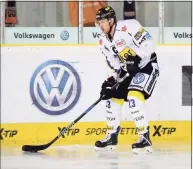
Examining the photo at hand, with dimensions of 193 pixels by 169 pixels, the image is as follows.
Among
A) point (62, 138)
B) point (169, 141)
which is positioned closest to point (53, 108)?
point (62, 138)

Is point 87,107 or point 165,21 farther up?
point 165,21

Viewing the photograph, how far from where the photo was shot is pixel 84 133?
21.5 ft

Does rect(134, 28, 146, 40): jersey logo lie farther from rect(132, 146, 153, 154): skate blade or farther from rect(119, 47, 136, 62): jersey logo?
rect(132, 146, 153, 154): skate blade

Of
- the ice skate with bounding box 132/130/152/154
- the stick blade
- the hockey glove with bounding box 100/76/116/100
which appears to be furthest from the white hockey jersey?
the stick blade

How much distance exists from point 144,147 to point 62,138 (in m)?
1.06

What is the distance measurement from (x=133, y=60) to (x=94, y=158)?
0.84 metres

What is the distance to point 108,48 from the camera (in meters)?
5.84

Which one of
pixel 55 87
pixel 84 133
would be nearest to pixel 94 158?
pixel 84 133

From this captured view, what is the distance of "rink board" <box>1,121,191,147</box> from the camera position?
21.4 ft

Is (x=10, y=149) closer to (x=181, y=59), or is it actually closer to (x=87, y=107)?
(x=87, y=107)

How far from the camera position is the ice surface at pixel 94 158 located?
5000 mm

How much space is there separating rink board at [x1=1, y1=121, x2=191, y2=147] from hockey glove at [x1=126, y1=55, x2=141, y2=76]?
104 centimetres

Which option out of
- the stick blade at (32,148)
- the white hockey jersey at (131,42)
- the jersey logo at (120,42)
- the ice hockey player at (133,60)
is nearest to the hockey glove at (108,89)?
the ice hockey player at (133,60)

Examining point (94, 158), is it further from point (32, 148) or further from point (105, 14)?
point (105, 14)
